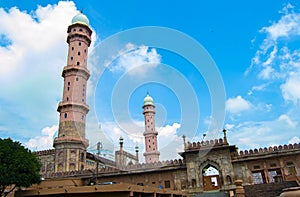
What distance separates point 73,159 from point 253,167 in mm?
22352

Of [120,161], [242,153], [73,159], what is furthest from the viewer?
[120,161]

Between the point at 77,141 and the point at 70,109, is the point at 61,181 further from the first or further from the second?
the point at 70,109

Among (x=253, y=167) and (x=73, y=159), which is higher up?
(x=73, y=159)

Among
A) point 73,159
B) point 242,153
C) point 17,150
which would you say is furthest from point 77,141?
point 242,153

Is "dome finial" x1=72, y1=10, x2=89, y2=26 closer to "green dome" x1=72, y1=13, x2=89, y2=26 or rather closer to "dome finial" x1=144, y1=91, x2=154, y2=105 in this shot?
"green dome" x1=72, y1=13, x2=89, y2=26

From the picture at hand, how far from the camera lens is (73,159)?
33.8 m

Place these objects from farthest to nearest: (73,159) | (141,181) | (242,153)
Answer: (73,159) → (141,181) → (242,153)

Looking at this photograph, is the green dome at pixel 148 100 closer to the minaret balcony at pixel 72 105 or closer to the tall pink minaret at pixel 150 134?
the tall pink minaret at pixel 150 134

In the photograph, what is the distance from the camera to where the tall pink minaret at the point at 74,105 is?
1329 inches

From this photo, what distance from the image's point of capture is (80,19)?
39.2 meters

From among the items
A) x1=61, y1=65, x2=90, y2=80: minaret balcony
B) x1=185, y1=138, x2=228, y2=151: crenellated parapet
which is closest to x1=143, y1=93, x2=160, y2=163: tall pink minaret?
x1=61, y1=65, x2=90, y2=80: minaret balcony

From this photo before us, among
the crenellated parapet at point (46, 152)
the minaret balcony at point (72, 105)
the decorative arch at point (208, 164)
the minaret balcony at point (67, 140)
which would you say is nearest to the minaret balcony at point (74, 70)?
the minaret balcony at point (72, 105)

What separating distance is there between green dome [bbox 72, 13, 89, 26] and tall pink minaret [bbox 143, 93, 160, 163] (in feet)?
74.3

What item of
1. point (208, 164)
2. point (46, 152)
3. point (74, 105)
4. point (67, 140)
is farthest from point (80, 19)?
point (208, 164)
